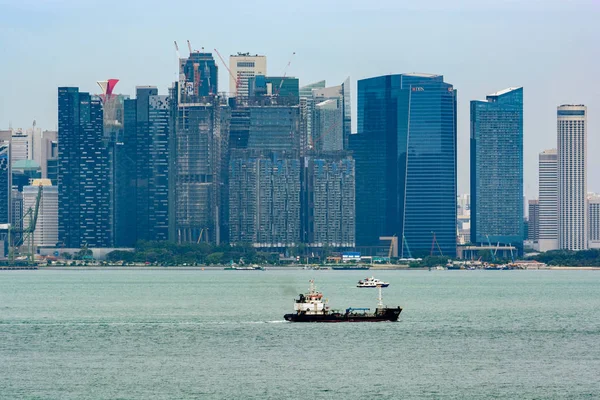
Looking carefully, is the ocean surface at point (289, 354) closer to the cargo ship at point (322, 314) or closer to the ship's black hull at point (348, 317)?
the ship's black hull at point (348, 317)

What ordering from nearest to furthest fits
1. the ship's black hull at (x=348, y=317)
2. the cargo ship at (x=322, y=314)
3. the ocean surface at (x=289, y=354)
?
the ocean surface at (x=289, y=354) < the ship's black hull at (x=348, y=317) < the cargo ship at (x=322, y=314)

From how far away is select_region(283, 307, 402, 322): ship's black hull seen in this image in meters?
130

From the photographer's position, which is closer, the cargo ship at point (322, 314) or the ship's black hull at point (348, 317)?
the ship's black hull at point (348, 317)

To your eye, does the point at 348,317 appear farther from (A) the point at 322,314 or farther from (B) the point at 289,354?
(B) the point at 289,354

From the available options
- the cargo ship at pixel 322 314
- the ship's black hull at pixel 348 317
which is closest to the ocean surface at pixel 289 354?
the ship's black hull at pixel 348 317

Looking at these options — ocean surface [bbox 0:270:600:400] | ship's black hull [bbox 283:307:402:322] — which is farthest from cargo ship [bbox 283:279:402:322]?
ocean surface [bbox 0:270:600:400]

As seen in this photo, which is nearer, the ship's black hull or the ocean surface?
the ocean surface

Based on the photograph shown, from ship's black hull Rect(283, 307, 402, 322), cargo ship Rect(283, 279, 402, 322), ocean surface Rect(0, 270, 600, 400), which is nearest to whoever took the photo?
ocean surface Rect(0, 270, 600, 400)

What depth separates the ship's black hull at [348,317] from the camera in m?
130

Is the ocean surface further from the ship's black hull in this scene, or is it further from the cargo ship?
the cargo ship

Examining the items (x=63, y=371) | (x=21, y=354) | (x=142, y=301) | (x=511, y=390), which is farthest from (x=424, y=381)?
(x=142, y=301)

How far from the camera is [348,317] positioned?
428 ft

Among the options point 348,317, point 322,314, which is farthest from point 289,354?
point 348,317

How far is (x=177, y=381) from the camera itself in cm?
8975
